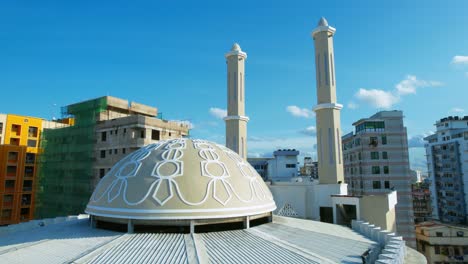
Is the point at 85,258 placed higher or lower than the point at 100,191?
lower

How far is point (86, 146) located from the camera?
43438 millimetres

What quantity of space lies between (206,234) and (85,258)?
5517 mm

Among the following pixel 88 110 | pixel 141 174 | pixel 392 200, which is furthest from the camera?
pixel 88 110

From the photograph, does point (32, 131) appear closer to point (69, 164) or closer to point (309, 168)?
point (69, 164)

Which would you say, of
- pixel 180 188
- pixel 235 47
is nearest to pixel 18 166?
Result: pixel 235 47

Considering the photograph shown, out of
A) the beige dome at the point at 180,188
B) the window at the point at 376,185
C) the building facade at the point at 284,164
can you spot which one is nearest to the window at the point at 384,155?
the window at the point at 376,185

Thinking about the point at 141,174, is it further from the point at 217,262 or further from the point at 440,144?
the point at 440,144

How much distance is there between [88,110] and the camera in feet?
149

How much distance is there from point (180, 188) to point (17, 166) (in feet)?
152

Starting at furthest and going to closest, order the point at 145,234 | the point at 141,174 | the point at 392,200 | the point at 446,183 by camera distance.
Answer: the point at 446,183
the point at 392,200
the point at 141,174
the point at 145,234

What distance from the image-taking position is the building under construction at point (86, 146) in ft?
136

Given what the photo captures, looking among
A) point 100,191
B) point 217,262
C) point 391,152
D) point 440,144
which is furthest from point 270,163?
point 217,262

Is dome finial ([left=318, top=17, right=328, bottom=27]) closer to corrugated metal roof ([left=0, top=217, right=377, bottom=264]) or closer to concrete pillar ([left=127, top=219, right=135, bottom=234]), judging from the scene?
corrugated metal roof ([left=0, top=217, right=377, bottom=264])

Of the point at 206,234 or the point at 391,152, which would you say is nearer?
the point at 206,234
